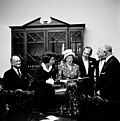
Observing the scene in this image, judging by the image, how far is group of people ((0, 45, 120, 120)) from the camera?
10.4ft

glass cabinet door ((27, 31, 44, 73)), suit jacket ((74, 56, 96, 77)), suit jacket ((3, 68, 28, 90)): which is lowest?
suit jacket ((3, 68, 28, 90))

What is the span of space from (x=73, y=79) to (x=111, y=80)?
982 mm

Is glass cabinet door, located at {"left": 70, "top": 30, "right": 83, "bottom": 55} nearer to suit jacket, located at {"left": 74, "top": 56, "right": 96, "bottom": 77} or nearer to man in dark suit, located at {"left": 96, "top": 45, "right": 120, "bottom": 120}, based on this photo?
suit jacket, located at {"left": 74, "top": 56, "right": 96, "bottom": 77}

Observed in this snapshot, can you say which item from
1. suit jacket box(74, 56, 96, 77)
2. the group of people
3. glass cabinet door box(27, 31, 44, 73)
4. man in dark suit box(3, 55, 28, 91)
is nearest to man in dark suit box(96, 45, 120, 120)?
the group of people

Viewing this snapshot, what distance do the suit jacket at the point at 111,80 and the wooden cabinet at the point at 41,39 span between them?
1843mm

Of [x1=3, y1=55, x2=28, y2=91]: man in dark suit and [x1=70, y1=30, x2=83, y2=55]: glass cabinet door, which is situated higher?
[x1=70, y1=30, x2=83, y2=55]: glass cabinet door

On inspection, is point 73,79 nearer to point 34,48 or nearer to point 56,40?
point 56,40

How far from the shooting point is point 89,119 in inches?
122

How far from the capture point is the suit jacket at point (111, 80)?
3.11m

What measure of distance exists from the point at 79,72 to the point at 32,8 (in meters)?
2.46

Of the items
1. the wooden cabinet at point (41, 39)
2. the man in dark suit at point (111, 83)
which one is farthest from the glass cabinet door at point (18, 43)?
the man in dark suit at point (111, 83)

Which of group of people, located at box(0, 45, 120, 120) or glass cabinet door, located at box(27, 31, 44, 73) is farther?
glass cabinet door, located at box(27, 31, 44, 73)

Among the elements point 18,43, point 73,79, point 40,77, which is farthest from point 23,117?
point 18,43

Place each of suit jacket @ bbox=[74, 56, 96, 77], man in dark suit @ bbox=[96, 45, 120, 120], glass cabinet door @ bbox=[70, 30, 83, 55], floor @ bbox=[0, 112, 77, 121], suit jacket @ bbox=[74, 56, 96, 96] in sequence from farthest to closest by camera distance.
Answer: glass cabinet door @ bbox=[70, 30, 83, 55] → suit jacket @ bbox=[74, 56, 96, 77] → suit jacket @ bbox=[74, 56, 96, 96] → man in dark suit @ bbox=[96, 45, 120, 120] → floor @ bbox=[0, 112, 77, 121]
